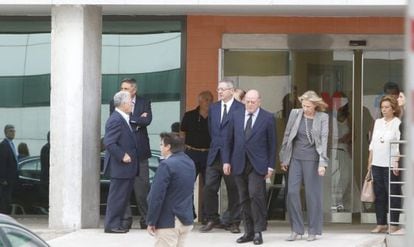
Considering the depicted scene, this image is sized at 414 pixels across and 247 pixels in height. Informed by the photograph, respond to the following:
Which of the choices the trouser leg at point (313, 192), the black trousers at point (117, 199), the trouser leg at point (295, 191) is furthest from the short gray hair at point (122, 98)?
the trouser leg at point (313, 192)

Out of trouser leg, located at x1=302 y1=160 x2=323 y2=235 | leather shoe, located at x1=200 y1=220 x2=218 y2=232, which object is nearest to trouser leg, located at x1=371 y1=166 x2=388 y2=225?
trouser leg, located at x1=302 y1=160 x2=323 y2=235

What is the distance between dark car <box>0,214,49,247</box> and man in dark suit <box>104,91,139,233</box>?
21.1 feet

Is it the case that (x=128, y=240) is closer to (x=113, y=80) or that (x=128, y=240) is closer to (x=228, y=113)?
(x=228, y=113)

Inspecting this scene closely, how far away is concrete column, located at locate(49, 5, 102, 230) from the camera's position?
12344 mm

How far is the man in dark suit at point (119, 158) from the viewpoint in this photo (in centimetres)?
1186

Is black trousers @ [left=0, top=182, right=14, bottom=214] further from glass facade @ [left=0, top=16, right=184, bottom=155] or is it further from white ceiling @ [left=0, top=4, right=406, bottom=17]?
white ceiling @ [left=0, top=4, right=406, bottom=17]

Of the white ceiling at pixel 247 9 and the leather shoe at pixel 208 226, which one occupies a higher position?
the white ceiling at pixel 247 9

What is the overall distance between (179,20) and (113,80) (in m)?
1.39

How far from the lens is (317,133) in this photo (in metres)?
11.2

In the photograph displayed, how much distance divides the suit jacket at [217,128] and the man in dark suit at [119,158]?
0.98m

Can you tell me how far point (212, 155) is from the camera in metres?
12.0

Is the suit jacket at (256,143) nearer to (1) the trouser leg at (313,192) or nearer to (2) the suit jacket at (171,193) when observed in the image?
(1) the trouser leg at (313,192)

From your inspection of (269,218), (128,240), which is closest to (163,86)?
(269,218)

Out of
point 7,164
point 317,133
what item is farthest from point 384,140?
point 7,164
